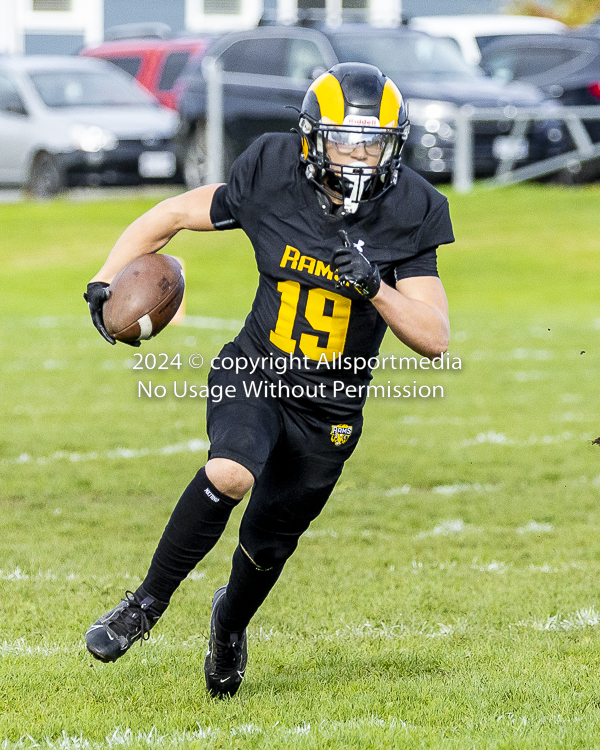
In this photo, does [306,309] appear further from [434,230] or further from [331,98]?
[331,98]

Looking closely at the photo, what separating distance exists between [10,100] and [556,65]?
25.7 feet

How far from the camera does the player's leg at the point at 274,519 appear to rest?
3.72 meters

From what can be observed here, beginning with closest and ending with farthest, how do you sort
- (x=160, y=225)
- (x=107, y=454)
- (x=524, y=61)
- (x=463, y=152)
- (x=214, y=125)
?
(x=160, y=225)
(x=107, y=454)
(x=463, y=152)
(x=214, y=125)
(x=524, y=61)

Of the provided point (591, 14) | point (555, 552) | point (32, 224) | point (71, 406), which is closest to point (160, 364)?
point (71, 406)

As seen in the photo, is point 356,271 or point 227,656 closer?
point 356,271

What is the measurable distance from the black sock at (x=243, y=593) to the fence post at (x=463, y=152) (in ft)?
41.1


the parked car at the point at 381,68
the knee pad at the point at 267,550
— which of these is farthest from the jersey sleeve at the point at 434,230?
the parked car at the point at 381,68

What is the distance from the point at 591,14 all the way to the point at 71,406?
85.6 ft

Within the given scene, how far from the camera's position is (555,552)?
209 inches

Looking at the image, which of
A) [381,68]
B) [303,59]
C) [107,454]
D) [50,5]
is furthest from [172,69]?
[107,454]

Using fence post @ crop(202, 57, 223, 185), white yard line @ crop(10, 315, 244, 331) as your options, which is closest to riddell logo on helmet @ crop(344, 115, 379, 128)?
white yard line @ crop(10, 315, 244, 331)

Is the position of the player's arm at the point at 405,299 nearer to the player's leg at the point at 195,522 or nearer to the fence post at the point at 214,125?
the player's leg at the point at 195,522

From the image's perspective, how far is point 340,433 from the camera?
3.82 metres

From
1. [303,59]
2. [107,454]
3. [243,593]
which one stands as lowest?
[303,59]
